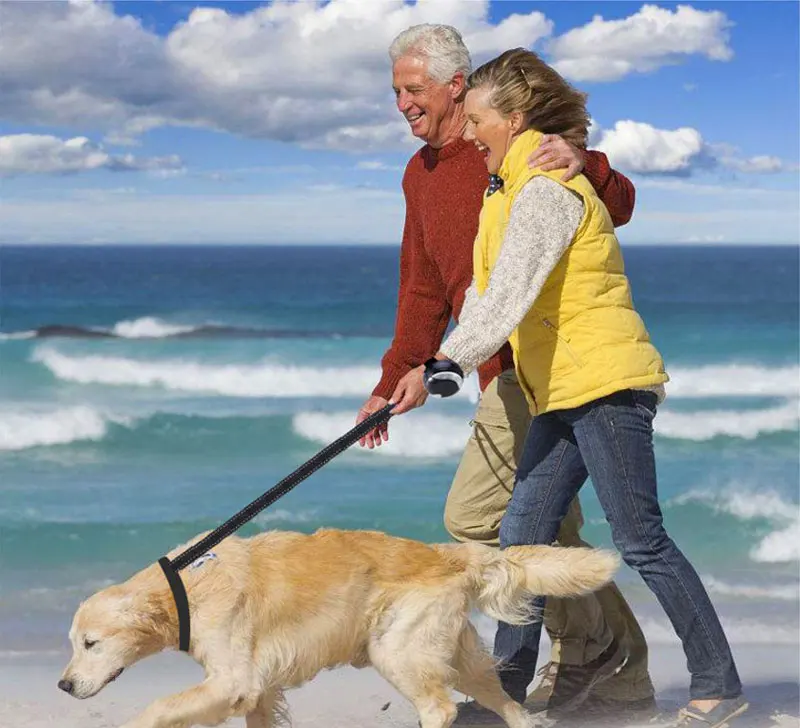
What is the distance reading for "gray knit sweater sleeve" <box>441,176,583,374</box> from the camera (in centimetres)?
332

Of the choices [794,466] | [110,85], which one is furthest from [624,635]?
[110,85]

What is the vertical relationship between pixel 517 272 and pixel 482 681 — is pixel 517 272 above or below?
above

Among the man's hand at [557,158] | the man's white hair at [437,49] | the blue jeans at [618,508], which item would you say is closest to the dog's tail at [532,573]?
the blue jeans at [618,508]

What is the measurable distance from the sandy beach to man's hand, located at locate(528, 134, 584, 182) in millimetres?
2046

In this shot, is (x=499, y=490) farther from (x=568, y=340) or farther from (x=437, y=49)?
(x=437, y=49)

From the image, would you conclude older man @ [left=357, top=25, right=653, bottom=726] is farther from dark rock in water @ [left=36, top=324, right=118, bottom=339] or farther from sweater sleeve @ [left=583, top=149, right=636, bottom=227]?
dark rock in water @ [left=36, top=324, right=118, bottom=339]

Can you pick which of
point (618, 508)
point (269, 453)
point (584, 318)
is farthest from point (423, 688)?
point (269, 453)

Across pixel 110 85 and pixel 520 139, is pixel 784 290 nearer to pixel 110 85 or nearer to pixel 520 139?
pixel 110 85

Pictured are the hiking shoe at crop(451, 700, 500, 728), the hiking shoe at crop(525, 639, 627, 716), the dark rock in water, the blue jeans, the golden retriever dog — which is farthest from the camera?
the dark rock in water

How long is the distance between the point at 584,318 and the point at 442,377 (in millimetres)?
480

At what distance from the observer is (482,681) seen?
12.5ft

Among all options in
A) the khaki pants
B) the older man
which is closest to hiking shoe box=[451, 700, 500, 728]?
the older man

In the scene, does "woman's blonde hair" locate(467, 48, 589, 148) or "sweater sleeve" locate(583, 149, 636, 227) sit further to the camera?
"sweater sleeve" locate(583, 149, 636, 227)

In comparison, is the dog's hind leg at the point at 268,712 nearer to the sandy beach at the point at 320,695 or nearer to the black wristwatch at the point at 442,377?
the sandy beach at the point at 320,695
